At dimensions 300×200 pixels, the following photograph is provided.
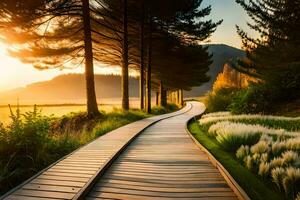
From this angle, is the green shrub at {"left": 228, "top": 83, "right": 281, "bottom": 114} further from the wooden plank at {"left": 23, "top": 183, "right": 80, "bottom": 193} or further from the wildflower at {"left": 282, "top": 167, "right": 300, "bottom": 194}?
the wooden plank at {"left": 23, "top": 183, "right": 80, "bottom": 193}

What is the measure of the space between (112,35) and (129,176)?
23697 millimetres

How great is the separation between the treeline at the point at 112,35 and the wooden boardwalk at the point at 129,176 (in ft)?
37.6

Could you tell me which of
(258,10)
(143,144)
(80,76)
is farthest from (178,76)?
(80,76)

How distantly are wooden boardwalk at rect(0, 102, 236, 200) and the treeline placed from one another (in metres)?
11.5

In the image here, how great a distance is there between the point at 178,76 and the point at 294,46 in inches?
890

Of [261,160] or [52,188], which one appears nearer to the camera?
[52,188]

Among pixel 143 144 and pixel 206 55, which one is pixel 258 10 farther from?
pixel 206 55

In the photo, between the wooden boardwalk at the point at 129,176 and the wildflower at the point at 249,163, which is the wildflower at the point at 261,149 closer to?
the wildflower at the point at 249,163

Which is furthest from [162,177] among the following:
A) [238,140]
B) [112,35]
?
[112,35]

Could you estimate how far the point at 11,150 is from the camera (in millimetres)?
8625

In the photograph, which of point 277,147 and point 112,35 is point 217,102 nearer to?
point 112,35

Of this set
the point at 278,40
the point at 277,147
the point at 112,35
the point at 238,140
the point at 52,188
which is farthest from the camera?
the point at 112,35

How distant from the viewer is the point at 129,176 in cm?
749

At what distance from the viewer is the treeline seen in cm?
2030
